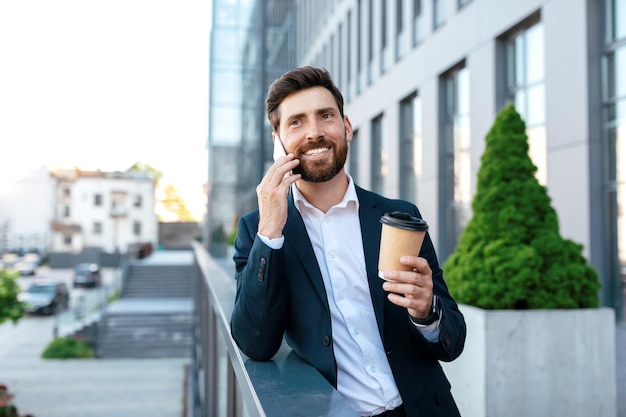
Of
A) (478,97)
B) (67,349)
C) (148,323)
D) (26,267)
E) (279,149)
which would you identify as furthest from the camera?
(26,267)

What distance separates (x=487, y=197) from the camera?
4.11m

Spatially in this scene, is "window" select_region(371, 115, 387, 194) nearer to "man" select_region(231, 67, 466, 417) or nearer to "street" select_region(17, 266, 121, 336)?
"street" select_region(17, 266, 121, 336)

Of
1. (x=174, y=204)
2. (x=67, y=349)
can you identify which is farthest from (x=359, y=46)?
(x=174, y=204)

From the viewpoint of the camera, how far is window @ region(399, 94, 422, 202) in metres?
15.2

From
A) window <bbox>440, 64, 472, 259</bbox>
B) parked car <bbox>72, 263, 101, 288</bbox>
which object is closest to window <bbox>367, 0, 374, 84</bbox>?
window <bbox>440, 64, 472, 259</bbox>

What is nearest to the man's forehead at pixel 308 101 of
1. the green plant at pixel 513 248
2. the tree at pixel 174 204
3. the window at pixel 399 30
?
the green plant at pixel 513 248

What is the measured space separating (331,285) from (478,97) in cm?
1043

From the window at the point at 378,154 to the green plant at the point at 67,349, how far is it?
1504cm

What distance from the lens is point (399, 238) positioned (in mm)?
1502

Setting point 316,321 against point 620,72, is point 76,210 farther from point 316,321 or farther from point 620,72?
point 316,321

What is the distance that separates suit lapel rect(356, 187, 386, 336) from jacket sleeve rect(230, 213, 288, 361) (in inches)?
11.3

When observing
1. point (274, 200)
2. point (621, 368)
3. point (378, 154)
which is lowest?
point (621, 368)

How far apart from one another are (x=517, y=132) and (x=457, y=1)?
9129 millimetres

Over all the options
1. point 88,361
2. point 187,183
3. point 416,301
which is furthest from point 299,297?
point 187,183
